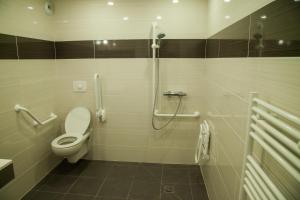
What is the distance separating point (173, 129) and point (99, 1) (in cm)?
197

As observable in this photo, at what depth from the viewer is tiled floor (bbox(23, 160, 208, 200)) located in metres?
2.20

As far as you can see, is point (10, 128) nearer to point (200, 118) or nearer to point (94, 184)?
point (94, 184)

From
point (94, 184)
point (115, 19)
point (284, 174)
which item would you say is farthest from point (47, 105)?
point (284, 174)

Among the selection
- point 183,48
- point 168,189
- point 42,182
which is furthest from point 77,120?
point 183,48

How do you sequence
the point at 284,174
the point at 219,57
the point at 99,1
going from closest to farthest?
the point at 284,174 → the point at 219,57 → the point at 99,1

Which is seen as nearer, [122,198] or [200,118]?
[122,198]

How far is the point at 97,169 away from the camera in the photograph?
2.71m

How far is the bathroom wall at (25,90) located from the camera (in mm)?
1939

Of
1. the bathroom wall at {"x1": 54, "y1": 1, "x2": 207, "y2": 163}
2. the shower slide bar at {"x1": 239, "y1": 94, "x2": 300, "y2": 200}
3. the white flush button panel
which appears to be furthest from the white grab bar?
the shower slide bar at {"x1": 239, "y1": 94, "x2": 300, "y2": 200}

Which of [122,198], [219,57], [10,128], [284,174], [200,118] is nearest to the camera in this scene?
[284,174]

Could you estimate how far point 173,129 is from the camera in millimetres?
2711

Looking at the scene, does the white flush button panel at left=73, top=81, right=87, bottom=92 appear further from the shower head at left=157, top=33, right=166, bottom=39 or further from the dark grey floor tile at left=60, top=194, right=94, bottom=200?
the dark grey floor tile at left=60, top=194, right=94, bottom=200

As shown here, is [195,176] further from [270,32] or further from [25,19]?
[25,19]

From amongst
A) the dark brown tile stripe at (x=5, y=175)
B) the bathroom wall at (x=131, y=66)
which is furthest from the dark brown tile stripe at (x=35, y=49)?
the dark brown tile stripe at (x=5, y=175)
